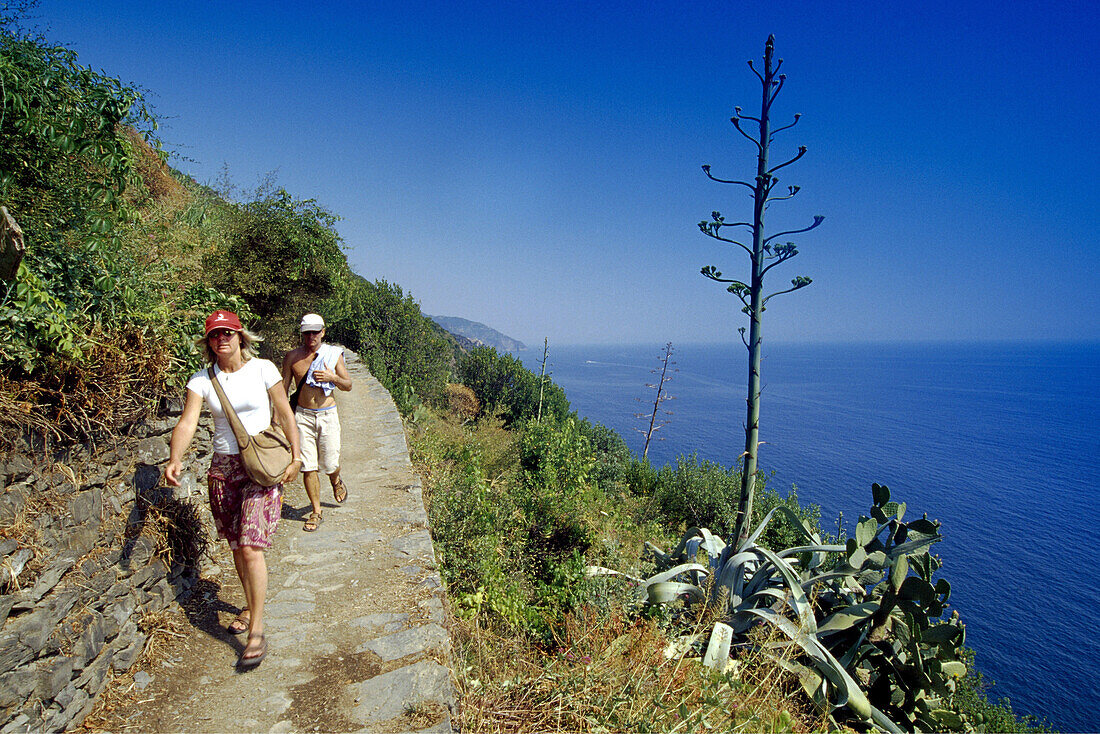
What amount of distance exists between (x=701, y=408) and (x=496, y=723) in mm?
75348

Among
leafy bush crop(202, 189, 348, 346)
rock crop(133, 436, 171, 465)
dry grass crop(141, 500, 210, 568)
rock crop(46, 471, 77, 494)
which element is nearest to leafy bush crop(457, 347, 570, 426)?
leafy bush crop(202, 189, 348, 346)

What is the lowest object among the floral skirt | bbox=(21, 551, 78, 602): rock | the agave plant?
the agave plant

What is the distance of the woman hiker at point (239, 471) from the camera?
3.10 m

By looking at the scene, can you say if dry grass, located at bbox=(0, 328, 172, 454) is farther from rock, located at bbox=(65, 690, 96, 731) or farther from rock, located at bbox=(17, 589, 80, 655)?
rock, located at bbox=(65, 690, 96, 731)

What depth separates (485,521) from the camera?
594 cm

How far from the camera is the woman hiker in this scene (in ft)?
10.2

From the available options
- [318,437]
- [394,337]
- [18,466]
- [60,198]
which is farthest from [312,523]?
[394,337]

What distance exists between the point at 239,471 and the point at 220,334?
91cm

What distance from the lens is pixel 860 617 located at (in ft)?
14.9

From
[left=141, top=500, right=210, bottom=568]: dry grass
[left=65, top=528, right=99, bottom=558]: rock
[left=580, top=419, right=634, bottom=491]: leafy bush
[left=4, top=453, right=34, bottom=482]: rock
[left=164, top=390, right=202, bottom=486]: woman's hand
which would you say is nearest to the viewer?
[left=4, top=453, right=34, bottom=482]: rock

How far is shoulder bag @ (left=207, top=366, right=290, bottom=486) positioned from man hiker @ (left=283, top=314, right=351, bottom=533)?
159 cm

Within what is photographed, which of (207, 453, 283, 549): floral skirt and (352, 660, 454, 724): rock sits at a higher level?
(207, 453, 283, 549): floral skirt

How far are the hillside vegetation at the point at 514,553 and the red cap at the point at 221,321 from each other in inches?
29.4

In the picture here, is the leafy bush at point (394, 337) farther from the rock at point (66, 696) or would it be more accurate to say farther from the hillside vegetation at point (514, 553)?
the rock at point (66, 696)
